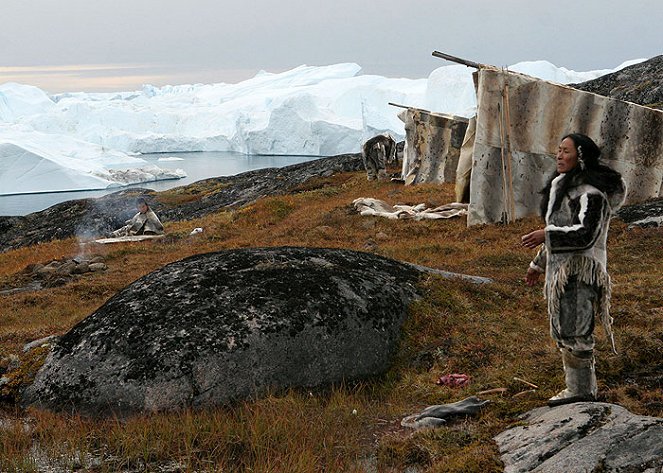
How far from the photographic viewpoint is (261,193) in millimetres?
38344

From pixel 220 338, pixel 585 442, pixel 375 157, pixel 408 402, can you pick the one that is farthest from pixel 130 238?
pixel 585 442

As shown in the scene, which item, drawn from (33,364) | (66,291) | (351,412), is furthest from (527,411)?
(66,291)

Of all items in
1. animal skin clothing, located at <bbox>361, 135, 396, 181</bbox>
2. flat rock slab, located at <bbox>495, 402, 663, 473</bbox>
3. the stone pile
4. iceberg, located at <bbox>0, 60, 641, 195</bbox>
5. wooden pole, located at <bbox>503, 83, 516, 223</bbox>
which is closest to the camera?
flat rock slab, located at <bbox>495, 402, 663, 473</bbox>

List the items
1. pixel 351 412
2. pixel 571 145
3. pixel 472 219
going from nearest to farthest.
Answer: pixel 571 145 → pixel 351 412 → pixel 472 219

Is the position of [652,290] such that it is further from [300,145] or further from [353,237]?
[300,145]

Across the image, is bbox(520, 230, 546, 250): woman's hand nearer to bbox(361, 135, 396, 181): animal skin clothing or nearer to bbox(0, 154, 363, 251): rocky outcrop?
bbox(361, 135, 396, 181): animal skin clothing

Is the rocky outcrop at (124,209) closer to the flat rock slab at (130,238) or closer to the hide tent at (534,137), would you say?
the flat rock slab at (130,238)

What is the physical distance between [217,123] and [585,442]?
11910cm

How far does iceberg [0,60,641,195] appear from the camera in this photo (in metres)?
74.1

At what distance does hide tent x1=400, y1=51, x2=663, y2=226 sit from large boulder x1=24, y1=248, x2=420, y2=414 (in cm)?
984

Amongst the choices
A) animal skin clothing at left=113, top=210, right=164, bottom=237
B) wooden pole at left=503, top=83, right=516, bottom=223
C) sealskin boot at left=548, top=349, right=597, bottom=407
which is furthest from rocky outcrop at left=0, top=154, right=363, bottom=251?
sealskin boot at left=548, top=349, right=597, bottom=407

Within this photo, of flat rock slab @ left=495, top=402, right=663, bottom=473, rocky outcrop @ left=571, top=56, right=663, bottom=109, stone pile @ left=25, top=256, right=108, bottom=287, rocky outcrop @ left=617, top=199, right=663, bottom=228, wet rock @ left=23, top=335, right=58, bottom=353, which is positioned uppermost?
rocky outcrop @ left=571, top=56, right=663, bottom=109

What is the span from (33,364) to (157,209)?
116ft

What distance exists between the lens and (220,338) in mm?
5758
